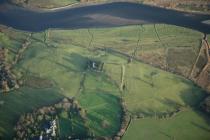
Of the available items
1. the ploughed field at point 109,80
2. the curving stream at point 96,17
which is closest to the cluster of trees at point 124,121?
the ploughed field at point 109,80

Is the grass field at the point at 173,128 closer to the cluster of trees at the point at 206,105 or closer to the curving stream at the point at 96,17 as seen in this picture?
the cluster of trees at the point at 206,105

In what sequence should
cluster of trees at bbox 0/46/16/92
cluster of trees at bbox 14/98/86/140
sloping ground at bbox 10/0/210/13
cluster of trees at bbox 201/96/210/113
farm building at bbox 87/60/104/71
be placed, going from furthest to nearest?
sloping ground at bbox 10/0/210/13, farm building at bbox 87/60/104/71, cluster of trees at bbox 0/46/16/92, cluster of trees at bbox 201/96/210/113, cluster of trees at bbox 14/98/86/140

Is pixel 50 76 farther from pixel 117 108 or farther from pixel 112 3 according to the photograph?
pixel 112 3

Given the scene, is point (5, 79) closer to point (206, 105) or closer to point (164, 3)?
point (206, 105)

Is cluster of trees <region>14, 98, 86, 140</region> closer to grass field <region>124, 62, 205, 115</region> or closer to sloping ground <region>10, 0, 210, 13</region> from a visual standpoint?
grass field <region>124, 62, 205, 115</region>

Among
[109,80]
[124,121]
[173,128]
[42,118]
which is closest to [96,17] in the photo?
[109,80]

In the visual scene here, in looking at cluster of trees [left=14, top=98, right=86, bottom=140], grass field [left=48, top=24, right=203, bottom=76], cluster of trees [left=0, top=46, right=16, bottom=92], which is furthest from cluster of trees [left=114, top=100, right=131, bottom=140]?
cluster of trees [left=0, top=46, right=16, bottom=92]
